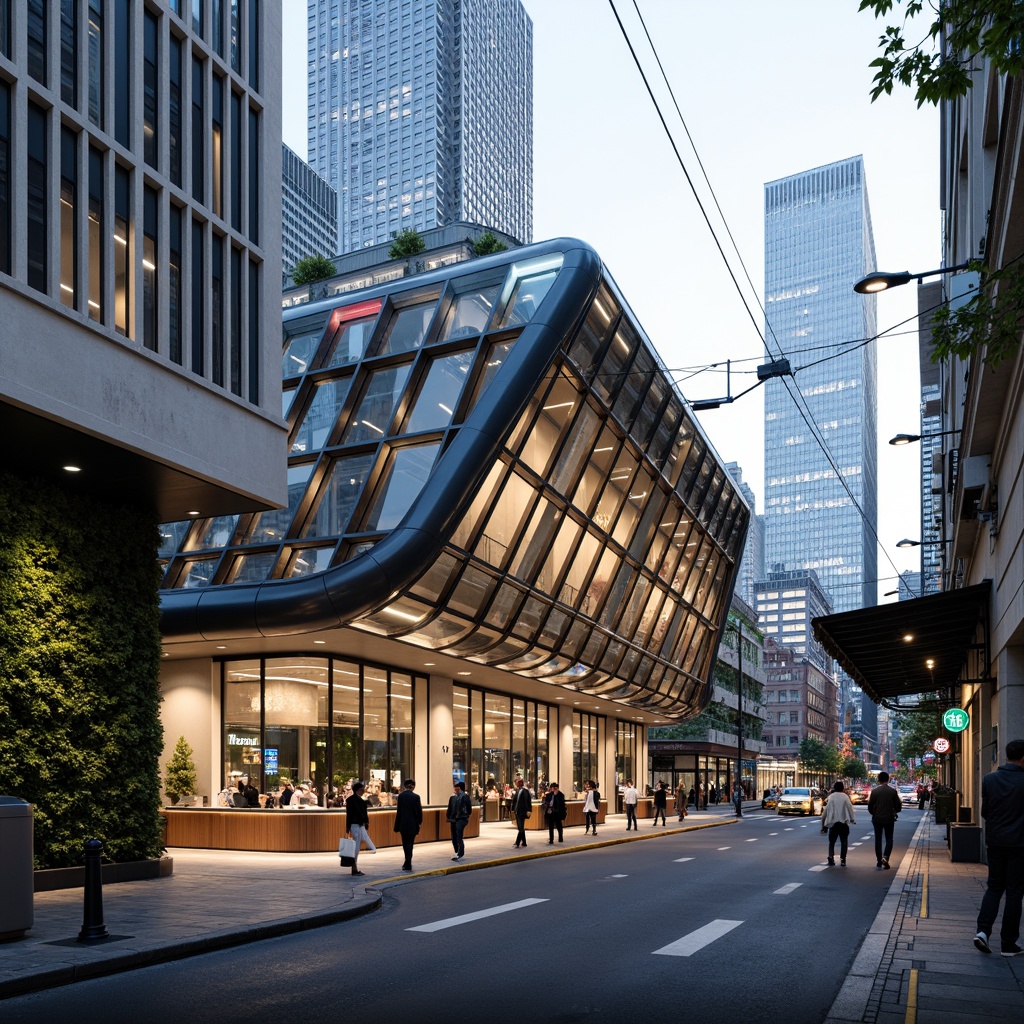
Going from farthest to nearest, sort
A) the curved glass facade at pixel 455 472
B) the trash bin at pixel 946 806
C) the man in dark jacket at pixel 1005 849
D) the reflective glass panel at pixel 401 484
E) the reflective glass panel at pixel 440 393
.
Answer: the trash bin at pixel 946 806 → the reflective glass panel at pixel 440 393 → the reflective glass panel at pixel 401 484 → the curved glass facade at pixel 455 472 → the man in dark jacket at pixel 1005 849

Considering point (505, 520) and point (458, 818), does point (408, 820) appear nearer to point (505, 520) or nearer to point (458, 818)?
point (458, 818)

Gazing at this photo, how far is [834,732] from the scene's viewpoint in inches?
7633

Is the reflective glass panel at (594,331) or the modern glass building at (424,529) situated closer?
the modern glass building at (424,529)

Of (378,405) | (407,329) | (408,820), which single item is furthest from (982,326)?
(407,329)

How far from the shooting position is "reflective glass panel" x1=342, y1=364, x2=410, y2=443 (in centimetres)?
2808

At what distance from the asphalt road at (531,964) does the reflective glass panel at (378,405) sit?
488 inches

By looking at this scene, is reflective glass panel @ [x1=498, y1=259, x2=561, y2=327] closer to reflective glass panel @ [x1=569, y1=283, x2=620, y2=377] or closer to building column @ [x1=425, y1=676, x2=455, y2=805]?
reflective glass panel @ [x1=569, y1=283, x2=620, y2=377]

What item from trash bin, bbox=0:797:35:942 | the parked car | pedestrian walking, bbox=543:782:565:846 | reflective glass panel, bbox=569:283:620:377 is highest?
reflective glass panel, bbox=569:283:620:377

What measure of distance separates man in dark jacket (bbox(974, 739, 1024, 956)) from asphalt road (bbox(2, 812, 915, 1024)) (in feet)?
4.95

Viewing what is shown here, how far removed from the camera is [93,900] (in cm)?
1155

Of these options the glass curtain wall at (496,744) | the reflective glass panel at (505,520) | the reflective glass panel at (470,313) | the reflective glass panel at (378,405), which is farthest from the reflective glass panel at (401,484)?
the glass curtain wall at (496,744)

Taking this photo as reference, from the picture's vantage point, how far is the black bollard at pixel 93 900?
448 inches

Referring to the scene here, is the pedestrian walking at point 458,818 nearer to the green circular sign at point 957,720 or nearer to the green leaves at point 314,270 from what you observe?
the green circular sign at point 957,720

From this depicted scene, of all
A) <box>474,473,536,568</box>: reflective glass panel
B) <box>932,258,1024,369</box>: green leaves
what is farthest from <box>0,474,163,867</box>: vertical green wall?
<box>932,258,1024,369</box>: green leaves
